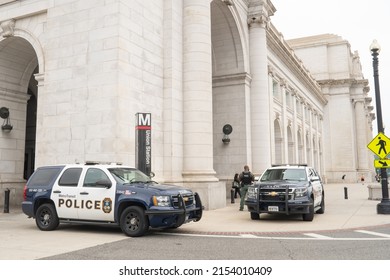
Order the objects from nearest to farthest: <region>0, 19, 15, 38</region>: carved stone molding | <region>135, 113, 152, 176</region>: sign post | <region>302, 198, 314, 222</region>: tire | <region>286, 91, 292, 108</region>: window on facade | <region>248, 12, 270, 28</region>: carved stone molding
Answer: <region>302, 198, 314, 222</region>: tire < <region>135, 113, 152, 176</region>: sign post < <region>0, 19, 15, 38</region>: carved stone molding < <region>248, 12, 270, 28</region>: carved stone molding < <region>286, 91, 292, 108</region>: window on facade

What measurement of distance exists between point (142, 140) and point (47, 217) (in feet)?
12.1

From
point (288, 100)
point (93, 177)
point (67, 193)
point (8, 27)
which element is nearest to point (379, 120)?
point (93, 177)

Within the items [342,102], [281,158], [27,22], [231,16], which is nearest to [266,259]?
[27,22]

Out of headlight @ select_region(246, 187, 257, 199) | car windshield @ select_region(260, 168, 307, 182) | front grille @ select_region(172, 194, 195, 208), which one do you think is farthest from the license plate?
front grille @ select_region(172, 194, 195, 208)

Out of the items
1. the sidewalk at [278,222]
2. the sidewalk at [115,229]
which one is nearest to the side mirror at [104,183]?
the sidewalk at [115,229]

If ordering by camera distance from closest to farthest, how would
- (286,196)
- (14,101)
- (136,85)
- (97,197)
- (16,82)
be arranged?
(97,197) → (286,196) → (136,85) → (14,101) → (16,82)

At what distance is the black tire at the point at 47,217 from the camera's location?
10161mm

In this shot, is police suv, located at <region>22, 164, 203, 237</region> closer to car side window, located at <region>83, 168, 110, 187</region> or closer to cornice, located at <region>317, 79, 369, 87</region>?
car side window, located at <region>83, 168, 110, 187</region>

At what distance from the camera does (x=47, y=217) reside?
1033 centimetres

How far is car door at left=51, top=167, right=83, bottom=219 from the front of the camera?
989 centimetres

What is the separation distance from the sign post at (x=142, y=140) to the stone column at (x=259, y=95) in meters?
11.5

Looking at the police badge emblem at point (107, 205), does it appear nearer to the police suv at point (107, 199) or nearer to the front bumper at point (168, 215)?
the police suv at point (107, 199)

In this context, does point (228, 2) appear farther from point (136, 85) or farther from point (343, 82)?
point (343, 82)

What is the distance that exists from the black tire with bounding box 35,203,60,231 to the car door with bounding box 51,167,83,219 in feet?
0.59
